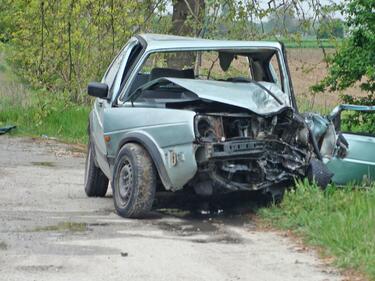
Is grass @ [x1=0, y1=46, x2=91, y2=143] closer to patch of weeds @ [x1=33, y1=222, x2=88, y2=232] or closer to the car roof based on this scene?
the car roof

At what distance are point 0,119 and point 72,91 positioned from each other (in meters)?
1.81

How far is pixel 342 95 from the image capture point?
47.1 ft

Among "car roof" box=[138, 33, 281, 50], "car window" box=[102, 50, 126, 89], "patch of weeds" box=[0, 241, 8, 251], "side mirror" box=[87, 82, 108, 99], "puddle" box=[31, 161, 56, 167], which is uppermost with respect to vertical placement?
"car roof" box=[138, 33, 281, 50]

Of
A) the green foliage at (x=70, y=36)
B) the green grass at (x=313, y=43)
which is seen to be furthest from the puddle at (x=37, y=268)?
the green foliage at (x=70, y=36)

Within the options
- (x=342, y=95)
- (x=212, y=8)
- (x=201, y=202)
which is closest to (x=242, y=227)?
(x=201, y=202)

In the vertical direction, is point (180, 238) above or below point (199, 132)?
below

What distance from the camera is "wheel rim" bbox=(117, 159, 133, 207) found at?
407 inches

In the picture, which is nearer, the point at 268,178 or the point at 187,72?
the point at 268,178

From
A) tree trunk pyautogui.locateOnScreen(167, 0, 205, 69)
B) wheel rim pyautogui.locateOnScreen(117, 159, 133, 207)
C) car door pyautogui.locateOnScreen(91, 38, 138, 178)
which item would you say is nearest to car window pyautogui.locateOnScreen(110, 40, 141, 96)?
car door pyautogui.locateOnScreen(91, 38, 138, 178)

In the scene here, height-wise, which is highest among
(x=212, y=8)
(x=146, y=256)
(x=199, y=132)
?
(x=212, y=8)

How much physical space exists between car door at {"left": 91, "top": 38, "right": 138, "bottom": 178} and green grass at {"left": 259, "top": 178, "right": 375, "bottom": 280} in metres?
2.08

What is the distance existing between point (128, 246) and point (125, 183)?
5.48ft

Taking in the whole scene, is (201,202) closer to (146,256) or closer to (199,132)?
(199,132)

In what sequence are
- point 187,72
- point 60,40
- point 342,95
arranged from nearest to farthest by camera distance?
1. point 187,72
2. point 342,95
3. point 60,40
